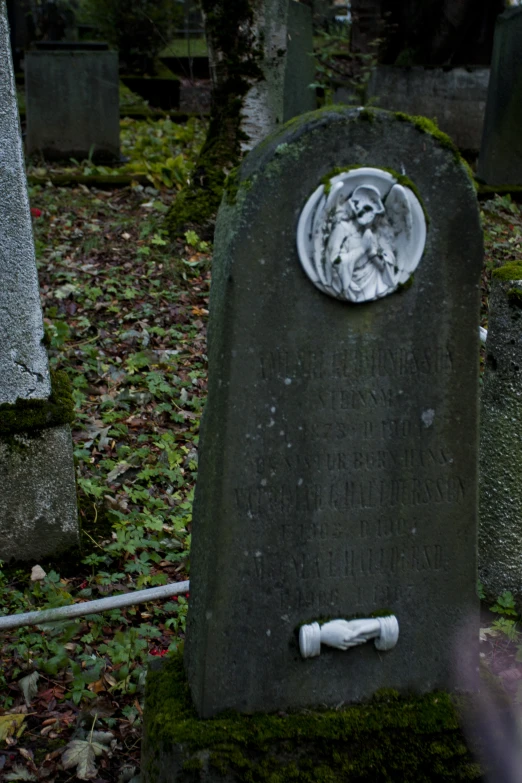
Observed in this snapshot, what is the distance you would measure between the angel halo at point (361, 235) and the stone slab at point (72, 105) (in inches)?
348

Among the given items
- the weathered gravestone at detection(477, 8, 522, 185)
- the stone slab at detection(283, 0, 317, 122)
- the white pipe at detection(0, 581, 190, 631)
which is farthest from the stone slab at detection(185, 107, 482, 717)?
the stone slab at detection(283, 0, 317, 122)

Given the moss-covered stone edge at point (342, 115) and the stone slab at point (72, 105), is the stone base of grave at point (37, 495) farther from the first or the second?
the stone slab at point (72, 105)

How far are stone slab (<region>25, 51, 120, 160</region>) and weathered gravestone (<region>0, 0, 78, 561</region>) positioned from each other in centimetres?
713

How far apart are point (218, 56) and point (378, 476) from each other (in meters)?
6.03

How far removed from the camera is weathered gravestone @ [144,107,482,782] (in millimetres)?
2627

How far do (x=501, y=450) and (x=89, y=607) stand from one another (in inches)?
78.2

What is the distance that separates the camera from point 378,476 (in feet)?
9.55

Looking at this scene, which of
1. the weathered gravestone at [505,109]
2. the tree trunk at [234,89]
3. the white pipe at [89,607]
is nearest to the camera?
the white pipe at [89,607]

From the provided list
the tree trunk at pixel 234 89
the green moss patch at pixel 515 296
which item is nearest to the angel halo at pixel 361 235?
the green moss patch at pixel 515 296

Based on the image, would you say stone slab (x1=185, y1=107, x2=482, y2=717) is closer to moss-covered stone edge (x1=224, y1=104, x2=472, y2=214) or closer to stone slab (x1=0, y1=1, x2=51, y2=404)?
moss-covered stone edge (x1=224, y1=104, x2=472, y2=214)

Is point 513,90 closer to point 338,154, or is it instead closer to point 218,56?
point 218,56

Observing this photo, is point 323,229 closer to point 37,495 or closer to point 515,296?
point 515,296

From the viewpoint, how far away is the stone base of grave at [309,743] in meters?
2.82

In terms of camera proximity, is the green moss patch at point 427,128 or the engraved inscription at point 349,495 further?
the engraved inscription at point 349,495
